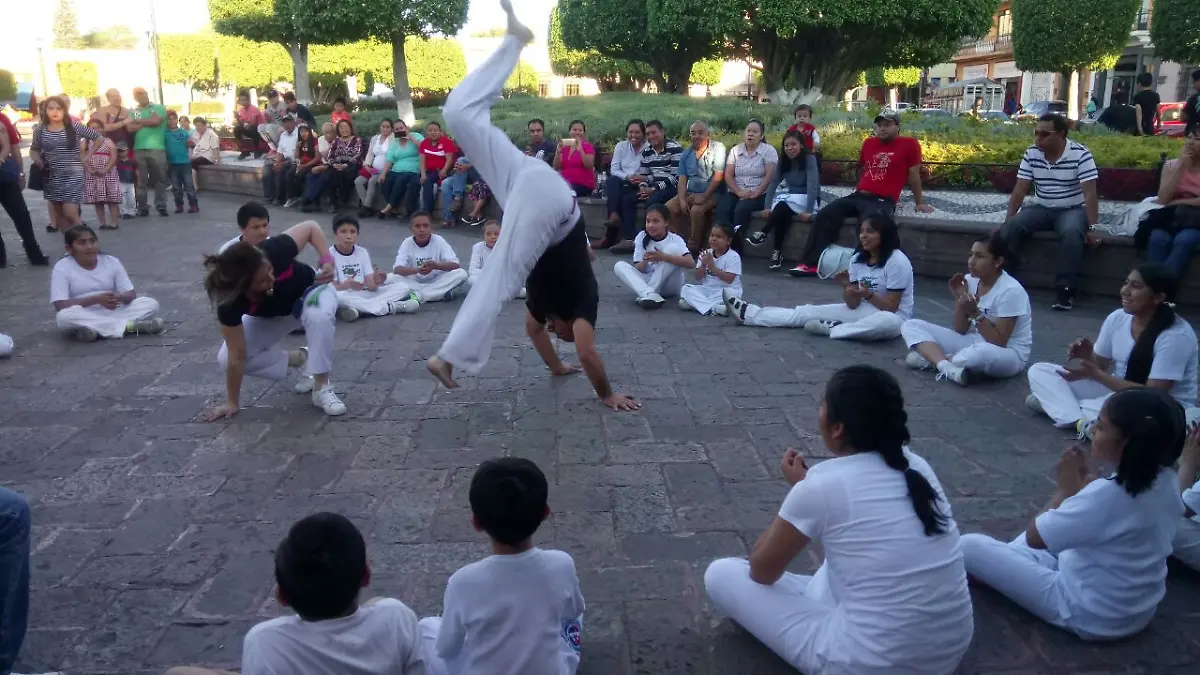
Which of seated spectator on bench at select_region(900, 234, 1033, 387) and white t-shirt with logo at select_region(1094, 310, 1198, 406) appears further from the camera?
seated spectator on bench at select_region(900, 234, 1033, 387)

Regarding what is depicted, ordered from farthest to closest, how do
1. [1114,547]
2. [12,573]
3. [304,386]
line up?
[304,386], [1114,547], [12,573]

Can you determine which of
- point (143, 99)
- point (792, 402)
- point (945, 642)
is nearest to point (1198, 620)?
point (945, 642)

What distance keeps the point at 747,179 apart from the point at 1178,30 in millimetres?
13885

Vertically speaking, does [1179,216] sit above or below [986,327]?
above

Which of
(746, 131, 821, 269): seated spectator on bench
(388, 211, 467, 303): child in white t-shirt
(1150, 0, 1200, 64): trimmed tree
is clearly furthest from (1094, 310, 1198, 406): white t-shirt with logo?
(1150, 0, 1200, 64): trimmed tree

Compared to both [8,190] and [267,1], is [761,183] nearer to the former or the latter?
[8,190]

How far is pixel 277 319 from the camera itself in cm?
515

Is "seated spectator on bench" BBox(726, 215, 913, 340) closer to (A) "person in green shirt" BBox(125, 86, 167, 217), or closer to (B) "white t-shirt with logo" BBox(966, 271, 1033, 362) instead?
(B) "white t-shirt with logo" BBox(966, 271, 1033, 362)

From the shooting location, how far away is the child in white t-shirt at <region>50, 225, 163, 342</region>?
6.70 m

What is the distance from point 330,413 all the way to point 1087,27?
72.7 feet

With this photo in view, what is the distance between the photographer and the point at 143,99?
1341cm

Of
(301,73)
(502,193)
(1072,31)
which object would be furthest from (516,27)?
(1072,31)

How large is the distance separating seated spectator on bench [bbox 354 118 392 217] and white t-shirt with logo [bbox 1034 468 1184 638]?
11.6 meters

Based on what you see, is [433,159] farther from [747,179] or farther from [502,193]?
[502,193]
